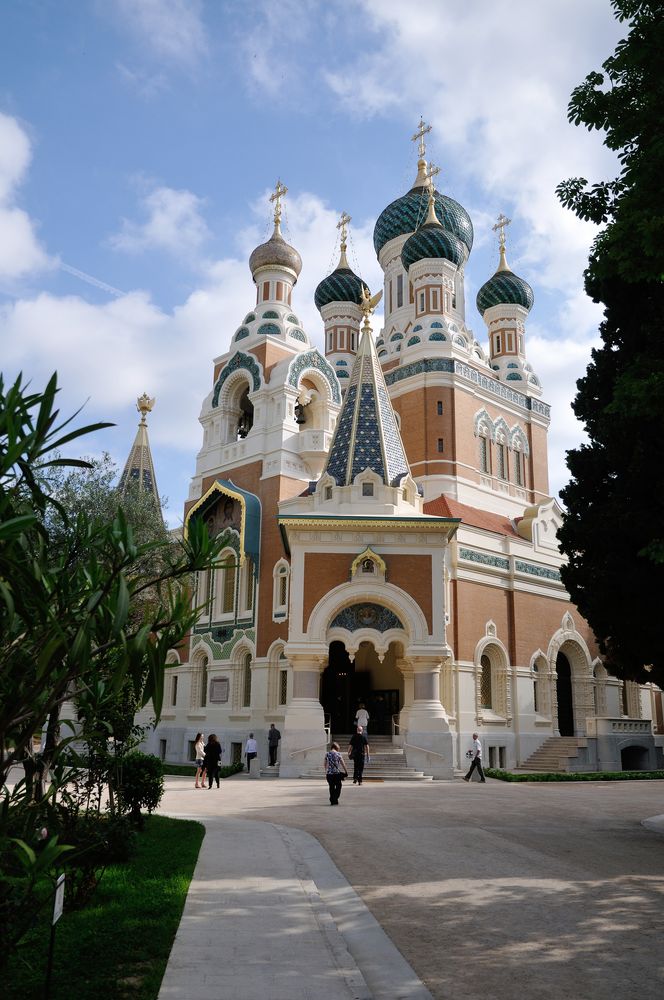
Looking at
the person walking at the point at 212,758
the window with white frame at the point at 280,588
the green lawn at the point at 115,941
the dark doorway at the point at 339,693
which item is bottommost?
the green lawn at the point at 115,941

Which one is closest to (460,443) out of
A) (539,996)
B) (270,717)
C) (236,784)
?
(270,717)

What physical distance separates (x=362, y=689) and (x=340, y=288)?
62.3 ft

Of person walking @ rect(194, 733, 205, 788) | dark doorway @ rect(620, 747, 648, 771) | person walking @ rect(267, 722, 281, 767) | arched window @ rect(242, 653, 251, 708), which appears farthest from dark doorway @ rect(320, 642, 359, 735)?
dark doorway @ rect(620, 747, 648, 771)

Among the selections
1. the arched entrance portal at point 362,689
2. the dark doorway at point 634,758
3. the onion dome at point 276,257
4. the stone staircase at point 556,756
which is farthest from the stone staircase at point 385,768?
the onion dome at point 276,257

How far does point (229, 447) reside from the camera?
28938 mm

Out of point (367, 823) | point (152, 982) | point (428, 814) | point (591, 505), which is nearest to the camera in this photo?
point (152, 982)

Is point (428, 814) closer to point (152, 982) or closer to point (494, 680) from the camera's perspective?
point (152, 982)

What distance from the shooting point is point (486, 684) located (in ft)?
82.2

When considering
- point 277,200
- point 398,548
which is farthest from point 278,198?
point 398,548

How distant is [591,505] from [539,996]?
31.3 feet

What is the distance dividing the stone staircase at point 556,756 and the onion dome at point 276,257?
18.4 metres

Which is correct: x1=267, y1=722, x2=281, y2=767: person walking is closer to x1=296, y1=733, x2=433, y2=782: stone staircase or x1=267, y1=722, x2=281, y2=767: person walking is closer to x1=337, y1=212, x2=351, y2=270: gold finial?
x1=296, y1=733, x2=433, y2=782: stone staircase

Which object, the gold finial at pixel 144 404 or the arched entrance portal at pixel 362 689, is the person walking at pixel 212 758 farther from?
the gold finial at pixel 144 404

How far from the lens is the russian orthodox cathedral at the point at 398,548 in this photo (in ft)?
68.9
